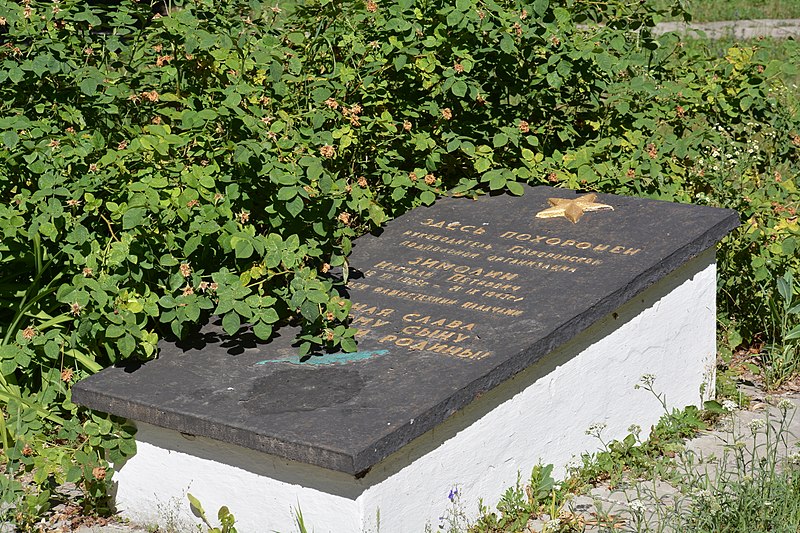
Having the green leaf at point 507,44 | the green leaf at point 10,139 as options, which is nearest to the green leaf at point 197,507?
the green leaf at point 10,139

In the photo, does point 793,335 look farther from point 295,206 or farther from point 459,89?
point 295,206

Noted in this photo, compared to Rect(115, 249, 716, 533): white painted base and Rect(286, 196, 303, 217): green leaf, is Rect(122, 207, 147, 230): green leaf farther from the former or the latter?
Rect(115, 249, 716, 533): white painted base

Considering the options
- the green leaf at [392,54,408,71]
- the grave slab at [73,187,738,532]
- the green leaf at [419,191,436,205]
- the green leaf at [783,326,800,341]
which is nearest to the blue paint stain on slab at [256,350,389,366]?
the grave slab at [73,187,738,532]

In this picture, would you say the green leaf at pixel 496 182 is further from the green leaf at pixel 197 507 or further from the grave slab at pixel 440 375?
the green leaf at pixel 197 507

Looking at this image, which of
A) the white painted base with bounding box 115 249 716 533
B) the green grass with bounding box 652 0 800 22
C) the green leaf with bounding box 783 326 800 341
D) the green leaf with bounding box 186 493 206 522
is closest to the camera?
the white painted base with bounding box 115 249 716 533

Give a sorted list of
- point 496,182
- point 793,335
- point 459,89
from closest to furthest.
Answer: point 793,335
point 459,89
point 496,182

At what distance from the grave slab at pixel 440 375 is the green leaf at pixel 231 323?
4.6 inches

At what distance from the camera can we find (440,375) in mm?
3676

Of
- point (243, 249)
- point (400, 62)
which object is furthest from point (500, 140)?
point (243, 249)

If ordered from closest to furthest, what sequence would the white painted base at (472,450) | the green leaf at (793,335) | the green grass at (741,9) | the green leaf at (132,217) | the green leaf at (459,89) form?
the white painted base at (472,450)
the green leaf at (132,217)
the green leaf at (793,335)
the green leaf at (459,89)
the green grass at (741,9)

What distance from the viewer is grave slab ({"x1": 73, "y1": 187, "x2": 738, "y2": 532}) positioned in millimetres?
3432

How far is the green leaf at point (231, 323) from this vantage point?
380cm

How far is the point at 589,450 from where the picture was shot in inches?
168

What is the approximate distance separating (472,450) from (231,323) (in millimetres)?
858
